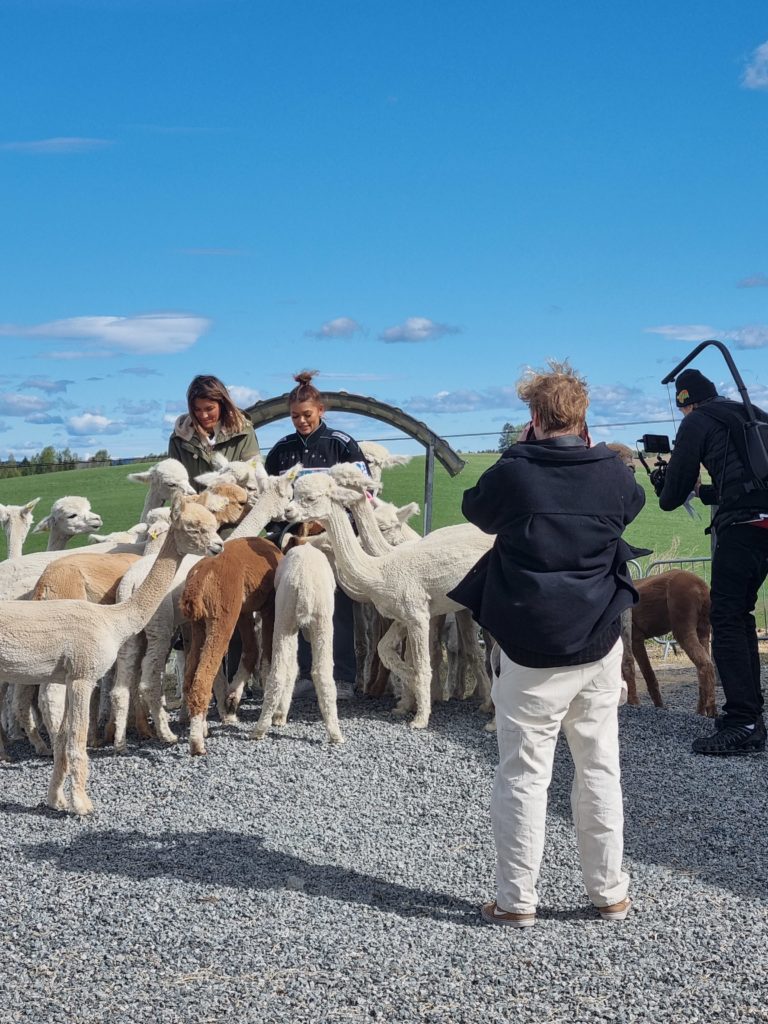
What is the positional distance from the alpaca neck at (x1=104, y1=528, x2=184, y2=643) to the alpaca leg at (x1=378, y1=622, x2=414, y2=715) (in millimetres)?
2177

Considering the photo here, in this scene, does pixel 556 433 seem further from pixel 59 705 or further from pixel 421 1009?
pixel 59 705

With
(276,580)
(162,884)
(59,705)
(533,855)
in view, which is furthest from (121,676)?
(533,855)

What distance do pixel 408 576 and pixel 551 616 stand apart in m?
3.25

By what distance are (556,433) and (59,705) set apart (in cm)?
370

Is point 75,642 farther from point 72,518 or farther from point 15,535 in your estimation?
point 15,535

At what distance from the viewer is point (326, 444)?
838 cm

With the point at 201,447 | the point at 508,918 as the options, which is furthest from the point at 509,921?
the point at 201,447

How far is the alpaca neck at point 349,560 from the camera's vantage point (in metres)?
7.49

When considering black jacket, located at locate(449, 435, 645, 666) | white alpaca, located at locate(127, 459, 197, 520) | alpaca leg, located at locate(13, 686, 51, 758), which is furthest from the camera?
white alpaca, located at locate(127, 459, 197, 520)

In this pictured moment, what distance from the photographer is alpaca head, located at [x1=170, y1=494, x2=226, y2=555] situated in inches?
230

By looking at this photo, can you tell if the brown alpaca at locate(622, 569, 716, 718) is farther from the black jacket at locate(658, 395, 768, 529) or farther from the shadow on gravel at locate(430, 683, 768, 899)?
the black jacket at locate(658, 395, 768, 529)

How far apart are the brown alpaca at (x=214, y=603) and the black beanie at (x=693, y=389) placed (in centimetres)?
311

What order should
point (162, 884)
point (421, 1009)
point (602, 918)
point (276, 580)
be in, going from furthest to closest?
point (276, 580) < point (162, 884) < point (602, 918) < point (421, 1009)

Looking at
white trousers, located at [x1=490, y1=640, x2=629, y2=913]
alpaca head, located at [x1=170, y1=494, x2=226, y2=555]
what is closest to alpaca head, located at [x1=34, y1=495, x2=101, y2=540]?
alpaca head, located at [x1=170, y1=494, x2=226, y2=555]
